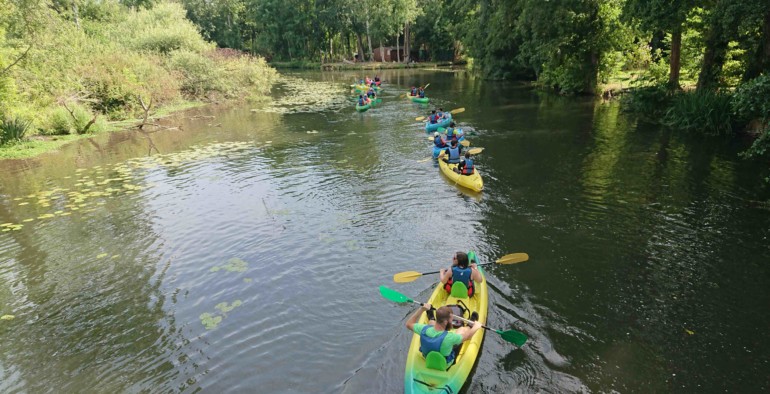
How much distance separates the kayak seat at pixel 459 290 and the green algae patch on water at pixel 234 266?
438cm

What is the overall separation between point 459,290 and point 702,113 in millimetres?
16656

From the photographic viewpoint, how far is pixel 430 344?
5445mm

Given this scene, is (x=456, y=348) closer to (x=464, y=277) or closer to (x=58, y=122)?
(x=464, y=277)

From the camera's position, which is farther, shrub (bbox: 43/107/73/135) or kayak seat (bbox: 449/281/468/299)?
shrub (bbox: 43/107/73/135)

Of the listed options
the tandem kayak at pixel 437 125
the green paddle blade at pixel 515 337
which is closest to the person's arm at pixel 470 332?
the green paddle blade at pixel 515 337

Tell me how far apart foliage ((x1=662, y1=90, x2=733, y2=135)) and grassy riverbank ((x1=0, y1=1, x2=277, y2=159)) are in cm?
2552

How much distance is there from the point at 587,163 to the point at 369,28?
58.7 m

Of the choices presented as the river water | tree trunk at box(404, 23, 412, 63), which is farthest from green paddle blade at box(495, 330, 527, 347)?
tree trunk at box(404, 23, 412, 63)

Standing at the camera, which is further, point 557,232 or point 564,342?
point 557,232

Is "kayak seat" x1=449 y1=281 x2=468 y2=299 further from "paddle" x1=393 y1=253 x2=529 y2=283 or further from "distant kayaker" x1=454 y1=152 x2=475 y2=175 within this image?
"distant kayaker" x1=454 y1=152 x2=475 y2=175

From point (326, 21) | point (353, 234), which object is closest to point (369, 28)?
point (326, 21)

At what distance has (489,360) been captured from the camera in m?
6.17

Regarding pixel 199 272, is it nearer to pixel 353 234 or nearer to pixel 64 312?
pixel 64 312

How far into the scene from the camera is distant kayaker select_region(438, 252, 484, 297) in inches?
277
